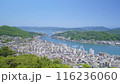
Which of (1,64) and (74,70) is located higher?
(74,70)

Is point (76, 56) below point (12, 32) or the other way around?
below

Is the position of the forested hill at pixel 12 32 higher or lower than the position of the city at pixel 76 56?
higher

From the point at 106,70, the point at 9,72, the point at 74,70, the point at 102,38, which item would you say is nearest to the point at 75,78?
the point at 74,70

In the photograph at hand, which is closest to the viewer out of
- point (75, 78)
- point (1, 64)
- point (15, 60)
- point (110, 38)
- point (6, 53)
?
point (75, 78)

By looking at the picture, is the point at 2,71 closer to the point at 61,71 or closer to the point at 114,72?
the point at 61,71

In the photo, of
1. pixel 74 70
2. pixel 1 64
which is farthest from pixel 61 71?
pixel 1 64

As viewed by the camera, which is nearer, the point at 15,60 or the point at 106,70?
the point at 106,70

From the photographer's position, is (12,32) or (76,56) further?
(12,32)

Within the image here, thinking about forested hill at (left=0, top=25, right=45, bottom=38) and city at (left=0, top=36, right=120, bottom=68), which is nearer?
city at (left=0, top=36, right=120, bottom=68)

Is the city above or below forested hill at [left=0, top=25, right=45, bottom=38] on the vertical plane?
below

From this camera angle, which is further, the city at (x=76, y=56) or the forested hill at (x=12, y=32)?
the forested hill at (x=12, y=32)

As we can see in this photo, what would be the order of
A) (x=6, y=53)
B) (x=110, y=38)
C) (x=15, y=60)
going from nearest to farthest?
(x=15, y=60), (x=6, y=53), (x=110, y=38)
